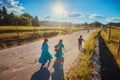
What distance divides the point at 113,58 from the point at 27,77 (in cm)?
997

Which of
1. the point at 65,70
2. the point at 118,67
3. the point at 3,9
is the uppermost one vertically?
the point at 3,9

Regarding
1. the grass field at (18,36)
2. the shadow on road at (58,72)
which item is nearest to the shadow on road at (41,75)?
the shadow on road at (58,72)

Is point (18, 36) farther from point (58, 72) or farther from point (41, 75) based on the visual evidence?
point (41, 75)

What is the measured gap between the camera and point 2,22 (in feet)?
233

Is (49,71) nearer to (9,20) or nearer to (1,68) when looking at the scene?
(1,68)

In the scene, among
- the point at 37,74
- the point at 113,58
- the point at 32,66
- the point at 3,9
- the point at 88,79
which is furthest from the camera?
the point at 3,9

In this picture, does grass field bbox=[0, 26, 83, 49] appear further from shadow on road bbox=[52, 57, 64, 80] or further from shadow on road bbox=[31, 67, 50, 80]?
shadow on road bbox=[31, 67, 50, 80]

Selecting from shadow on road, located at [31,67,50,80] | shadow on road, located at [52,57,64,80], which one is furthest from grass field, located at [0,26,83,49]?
shadow on road, located at [31,67,50,80]

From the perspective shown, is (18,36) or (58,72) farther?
(18,36)

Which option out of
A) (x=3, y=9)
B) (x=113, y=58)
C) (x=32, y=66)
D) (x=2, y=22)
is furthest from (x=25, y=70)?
(x=3, y=9)

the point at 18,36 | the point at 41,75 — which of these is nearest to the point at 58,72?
the point at 41,75

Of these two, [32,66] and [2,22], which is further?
[2,22]

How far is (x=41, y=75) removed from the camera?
786 centimetres

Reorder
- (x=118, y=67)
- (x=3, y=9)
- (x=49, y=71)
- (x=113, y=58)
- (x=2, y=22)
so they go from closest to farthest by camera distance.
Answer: (x=49, y=71)
(x=118, y=67)
(x=113, y=58)
(x=2, y=22)
(x=3, y=9)
